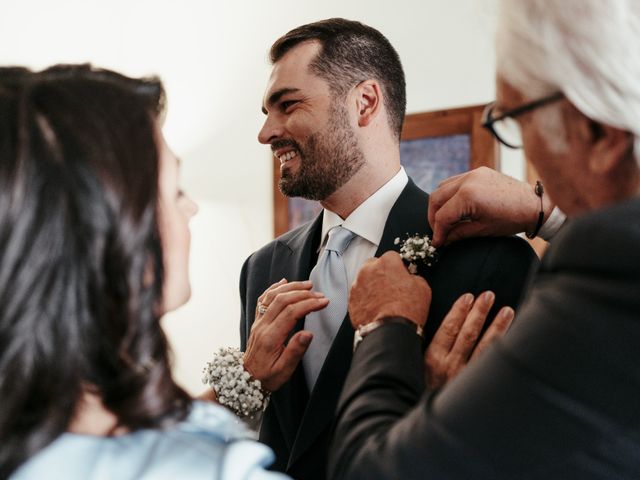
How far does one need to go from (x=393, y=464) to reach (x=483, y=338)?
0.48 metres

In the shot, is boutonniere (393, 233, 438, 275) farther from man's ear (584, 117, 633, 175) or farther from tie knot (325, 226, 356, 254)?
man's ear (584, 117, 633, 175)

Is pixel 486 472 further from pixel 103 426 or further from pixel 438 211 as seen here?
pixel 438 211

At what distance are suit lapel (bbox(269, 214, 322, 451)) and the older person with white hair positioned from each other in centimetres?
63

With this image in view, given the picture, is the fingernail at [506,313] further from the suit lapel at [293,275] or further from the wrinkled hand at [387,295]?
the suit lapel at [293,275]

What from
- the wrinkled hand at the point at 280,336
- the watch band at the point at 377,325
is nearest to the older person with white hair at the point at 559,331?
the watch band at the point at 377,325

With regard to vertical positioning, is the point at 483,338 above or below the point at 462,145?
above

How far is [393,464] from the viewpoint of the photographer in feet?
3.07

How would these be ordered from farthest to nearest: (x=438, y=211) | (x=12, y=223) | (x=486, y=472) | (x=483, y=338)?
(x=438, y=211), (x=483, y=338), (x=486, y=472), (x=12, y=223)

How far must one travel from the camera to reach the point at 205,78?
4.84 m

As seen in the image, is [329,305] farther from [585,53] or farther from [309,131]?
[585,53]

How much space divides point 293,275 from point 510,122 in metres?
0.89

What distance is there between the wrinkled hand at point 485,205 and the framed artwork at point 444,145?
6.84 feet

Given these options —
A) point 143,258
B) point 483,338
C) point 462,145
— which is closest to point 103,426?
point 143,258

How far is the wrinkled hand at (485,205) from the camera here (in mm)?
1487
